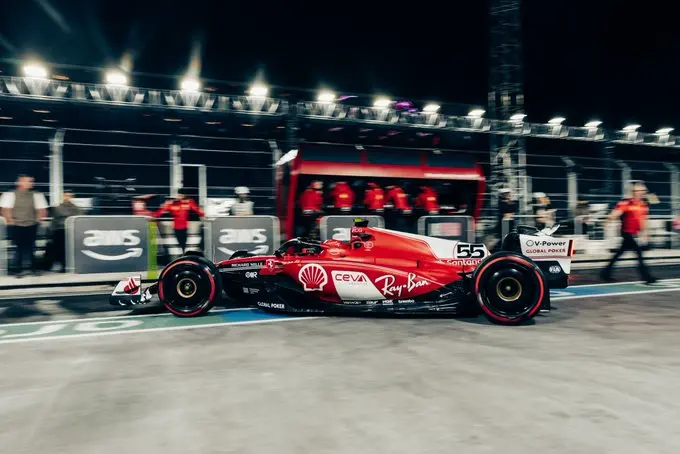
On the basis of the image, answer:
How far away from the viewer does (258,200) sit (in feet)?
58.3

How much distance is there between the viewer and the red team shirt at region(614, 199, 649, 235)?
32.2 feet

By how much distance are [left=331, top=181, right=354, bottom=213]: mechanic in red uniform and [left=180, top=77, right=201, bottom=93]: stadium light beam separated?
595 centimetres

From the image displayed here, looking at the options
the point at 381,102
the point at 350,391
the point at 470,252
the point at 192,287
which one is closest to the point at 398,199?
the point at 381,102

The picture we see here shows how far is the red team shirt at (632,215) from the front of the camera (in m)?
9.82

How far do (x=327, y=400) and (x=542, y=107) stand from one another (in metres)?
28.3

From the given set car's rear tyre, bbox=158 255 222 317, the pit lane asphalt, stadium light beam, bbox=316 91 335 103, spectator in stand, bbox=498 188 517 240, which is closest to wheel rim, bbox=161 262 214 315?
car's rear tyre, bbox=158 255 222 317

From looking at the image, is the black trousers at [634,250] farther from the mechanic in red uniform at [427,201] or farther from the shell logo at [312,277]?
the shell logo at [312,277]

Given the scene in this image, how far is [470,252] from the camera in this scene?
260 inches

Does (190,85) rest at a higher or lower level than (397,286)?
higher

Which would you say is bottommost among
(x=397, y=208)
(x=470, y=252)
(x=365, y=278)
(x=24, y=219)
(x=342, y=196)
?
(x=365, y=278)

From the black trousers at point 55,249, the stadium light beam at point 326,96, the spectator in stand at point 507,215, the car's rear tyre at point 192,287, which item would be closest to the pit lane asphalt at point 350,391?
the car's rear tyre at point 192,287

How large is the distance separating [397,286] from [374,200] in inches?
343

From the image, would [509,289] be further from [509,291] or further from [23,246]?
[23,246]

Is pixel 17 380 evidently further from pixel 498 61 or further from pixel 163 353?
pixel 498 61
